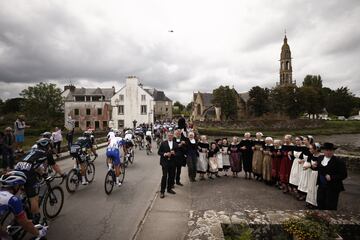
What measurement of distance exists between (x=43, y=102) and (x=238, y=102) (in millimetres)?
57946

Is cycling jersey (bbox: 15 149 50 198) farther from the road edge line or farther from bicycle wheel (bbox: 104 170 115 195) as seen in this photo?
bicycle wheel (bbox: 104 170 115 195)

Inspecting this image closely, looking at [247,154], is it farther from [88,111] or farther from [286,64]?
[286,64]

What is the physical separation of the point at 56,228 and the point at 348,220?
18.8 feet

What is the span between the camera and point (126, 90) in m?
45.4

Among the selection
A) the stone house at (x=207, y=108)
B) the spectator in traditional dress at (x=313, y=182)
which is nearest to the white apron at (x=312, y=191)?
the spectator in traditional dress at (x=313, y=182)

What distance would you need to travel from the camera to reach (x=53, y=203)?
5.59 m

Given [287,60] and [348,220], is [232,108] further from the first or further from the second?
[348,220]

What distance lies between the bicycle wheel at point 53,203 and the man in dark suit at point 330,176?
22.0 ft

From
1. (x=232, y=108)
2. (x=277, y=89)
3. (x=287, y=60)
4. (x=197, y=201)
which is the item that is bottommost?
(x=197, y=201)

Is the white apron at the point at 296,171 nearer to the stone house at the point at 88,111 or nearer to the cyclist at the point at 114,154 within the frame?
the cyclist at the point at 114,154

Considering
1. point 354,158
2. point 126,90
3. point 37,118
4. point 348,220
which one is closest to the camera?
point 348,220

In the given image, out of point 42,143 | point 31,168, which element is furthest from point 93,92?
point 31,168

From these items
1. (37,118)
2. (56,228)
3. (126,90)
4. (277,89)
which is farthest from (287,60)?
(56,228)

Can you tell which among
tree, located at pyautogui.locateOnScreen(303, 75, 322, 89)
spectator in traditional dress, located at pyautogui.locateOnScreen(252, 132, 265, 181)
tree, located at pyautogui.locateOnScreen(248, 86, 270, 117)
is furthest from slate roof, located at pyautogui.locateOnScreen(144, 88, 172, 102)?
spectator in traditional dress, located at pyautogui.locateOnScreen(252, 132, 265, 181)
